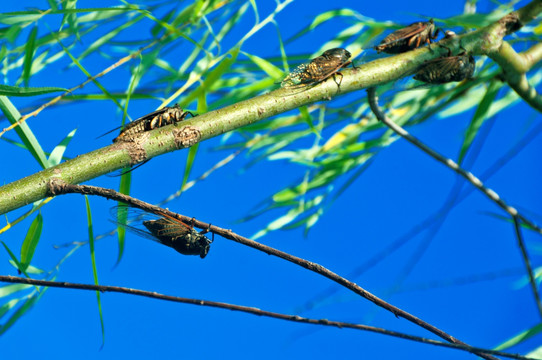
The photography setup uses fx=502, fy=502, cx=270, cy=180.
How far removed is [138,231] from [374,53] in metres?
0.19

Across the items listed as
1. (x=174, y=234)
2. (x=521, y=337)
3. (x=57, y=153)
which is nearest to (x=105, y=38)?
(x=57, y=153)

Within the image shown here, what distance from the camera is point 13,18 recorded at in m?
0.33

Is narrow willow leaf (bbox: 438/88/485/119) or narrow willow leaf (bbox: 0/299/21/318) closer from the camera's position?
narrow willow leaf (bbox: 0/299/21/318)

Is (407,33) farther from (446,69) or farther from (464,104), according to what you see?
(464,104)

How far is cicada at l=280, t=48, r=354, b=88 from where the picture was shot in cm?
29

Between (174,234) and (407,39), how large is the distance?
0.65ft

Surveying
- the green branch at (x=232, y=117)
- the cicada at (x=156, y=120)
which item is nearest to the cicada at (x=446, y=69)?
the green branch at (x=232, y=117)

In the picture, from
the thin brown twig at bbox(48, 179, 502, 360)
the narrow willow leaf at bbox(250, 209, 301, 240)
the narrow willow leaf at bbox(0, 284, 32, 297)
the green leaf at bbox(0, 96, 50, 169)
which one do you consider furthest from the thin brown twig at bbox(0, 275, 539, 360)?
the narrow willow leaf at bbox(250, 209, 301, 240)

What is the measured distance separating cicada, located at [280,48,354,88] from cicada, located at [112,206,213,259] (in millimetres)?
104

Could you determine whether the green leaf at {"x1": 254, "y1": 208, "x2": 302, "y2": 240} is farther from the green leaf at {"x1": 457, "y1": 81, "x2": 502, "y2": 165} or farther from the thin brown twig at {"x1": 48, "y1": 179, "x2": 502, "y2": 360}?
the thin brown twig at {"x1": 48, "y1": 179, "x2": 502, "y2": 360}

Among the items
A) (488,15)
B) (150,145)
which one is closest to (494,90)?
(488,15)

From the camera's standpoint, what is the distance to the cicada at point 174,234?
24cm

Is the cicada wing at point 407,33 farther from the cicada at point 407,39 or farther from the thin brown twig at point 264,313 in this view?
the thin brown twig at point 264,313

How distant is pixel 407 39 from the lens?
0.33 m
